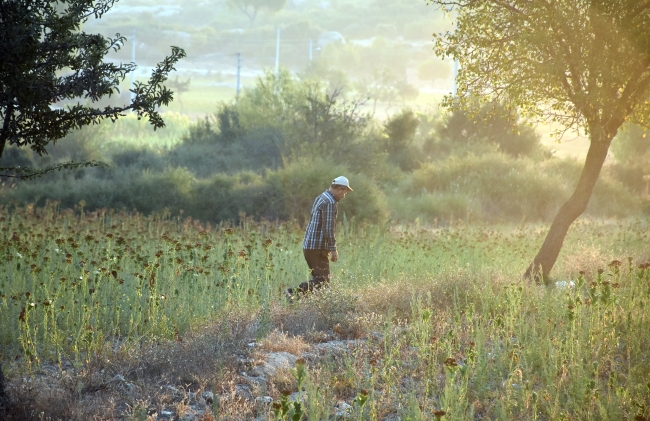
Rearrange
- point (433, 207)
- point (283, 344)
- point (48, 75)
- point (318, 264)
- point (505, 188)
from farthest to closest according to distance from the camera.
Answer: point (505, 188)
point (433, 207)
point (318, 264)
point (283, 344)
point (48, 75)

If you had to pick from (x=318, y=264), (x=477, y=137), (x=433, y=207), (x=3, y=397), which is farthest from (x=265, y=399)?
(x=477, y=137)

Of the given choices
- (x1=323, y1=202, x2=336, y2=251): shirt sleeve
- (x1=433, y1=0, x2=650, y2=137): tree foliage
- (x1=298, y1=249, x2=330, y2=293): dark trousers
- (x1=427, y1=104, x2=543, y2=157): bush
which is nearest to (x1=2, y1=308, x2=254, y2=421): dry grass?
(x1=298, y1=249, x2=330, y2=293): dark trousers

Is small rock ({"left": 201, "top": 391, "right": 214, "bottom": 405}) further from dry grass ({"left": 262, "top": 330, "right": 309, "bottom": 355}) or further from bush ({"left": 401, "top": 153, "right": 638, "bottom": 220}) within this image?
bush ({"left": 401, "top": 153, "right": 638, "bottom": 220})

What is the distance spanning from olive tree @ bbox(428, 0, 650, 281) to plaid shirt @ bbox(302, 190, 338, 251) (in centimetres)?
275

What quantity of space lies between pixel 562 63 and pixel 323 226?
161 inches

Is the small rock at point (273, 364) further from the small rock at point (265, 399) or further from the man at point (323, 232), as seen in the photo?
the man at point (323, 232)

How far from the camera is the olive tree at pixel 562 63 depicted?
9781mm

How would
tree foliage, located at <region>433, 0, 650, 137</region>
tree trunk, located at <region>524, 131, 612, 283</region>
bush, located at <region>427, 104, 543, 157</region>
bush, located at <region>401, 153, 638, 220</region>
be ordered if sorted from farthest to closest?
bush, located at <region>427, 104, 543, 157</region>, bush, located at <region>401, 153, 638, 220</region>, tree trunk, located at <region>524, 131, 612, 283</region>, tree foliage, located at <region>433, 0, 650, 137</region>

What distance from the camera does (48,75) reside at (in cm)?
557

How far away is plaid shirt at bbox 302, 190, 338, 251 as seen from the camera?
8969 millimetres

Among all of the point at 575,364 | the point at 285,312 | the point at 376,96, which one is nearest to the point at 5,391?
the point at 285,312

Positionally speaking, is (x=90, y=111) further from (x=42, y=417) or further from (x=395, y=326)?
(x=395, y=326)

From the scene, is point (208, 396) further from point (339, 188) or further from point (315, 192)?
point (315, 192)

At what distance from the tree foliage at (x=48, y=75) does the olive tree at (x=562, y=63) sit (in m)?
5.73
